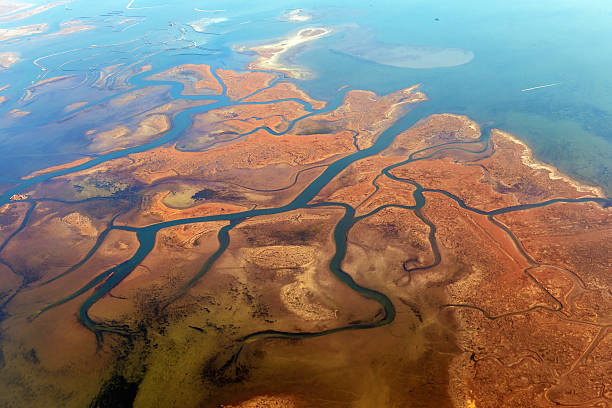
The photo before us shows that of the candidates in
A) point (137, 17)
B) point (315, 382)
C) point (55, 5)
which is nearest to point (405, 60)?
point (315, 382)

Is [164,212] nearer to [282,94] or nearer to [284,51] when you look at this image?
[282,94]

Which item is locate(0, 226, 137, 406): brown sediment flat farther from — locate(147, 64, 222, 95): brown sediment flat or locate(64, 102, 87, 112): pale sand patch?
locate(147, 64, 222, 95): brown sediment flat

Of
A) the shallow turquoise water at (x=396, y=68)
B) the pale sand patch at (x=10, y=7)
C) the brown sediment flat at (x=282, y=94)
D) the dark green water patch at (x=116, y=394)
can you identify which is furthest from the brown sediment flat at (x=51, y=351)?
the pale sand patch at (x=10, y=7)

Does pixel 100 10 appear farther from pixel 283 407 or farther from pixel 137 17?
pixel 283 407

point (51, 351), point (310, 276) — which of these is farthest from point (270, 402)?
point (51, 351)

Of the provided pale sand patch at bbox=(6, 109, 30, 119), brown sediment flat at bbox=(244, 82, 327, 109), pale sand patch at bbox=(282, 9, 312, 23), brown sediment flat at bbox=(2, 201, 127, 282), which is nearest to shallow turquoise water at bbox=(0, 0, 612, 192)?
pale sand patch at bbox=(6, 109, 30, 119)

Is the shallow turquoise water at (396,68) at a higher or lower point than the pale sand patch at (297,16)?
lower

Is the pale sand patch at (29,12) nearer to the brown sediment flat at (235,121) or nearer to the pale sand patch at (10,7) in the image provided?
the pale sand patch at (10,7)
